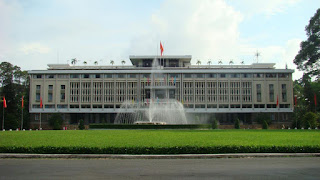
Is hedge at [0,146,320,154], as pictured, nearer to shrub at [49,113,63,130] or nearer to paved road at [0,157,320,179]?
paved road at [0,157,320,179]

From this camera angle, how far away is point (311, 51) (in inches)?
2282

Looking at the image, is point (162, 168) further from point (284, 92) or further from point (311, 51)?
point (284, 92)

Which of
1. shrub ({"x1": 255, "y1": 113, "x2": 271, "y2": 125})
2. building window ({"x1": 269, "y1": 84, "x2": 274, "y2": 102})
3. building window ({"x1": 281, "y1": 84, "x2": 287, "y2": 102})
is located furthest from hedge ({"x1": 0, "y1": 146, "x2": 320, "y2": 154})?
building window ({"x1": 281, "y1": 84, "x2": 287, "y2": 102})

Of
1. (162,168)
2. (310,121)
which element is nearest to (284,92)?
(310,121)

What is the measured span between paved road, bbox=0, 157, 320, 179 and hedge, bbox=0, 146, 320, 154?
1.28 m

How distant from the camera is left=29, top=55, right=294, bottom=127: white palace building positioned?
294 feet

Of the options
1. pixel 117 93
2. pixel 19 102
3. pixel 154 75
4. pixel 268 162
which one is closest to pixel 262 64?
A: pixel 154 75

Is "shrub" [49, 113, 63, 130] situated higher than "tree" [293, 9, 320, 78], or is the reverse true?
"tree" [293, 9, 320, 78]

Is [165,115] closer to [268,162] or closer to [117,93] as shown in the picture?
[117,93]

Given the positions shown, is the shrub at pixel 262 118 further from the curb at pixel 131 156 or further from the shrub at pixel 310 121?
the curb at pixel 131 156

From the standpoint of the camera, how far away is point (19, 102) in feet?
286

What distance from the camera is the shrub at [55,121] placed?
8125cm

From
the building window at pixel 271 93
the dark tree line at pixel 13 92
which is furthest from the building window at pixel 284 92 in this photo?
the dark tree line at pixel 13 92

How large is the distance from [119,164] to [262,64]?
85.5 m
